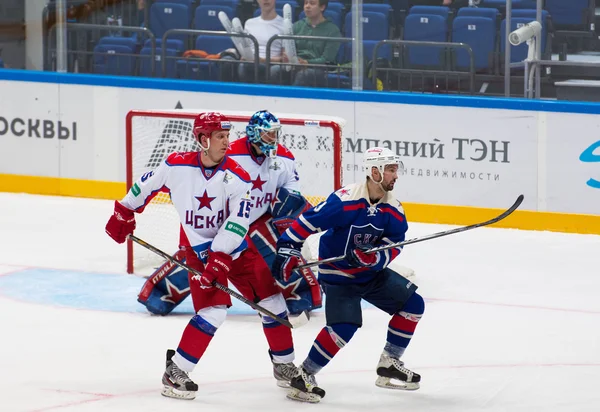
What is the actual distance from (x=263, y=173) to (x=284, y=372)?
3.85ft

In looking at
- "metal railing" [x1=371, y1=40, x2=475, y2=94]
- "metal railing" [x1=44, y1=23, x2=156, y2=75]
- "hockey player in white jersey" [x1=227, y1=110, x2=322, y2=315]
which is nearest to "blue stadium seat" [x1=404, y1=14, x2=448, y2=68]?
"metal railing" [x1=371, y1=40, x2=475, y2=94]

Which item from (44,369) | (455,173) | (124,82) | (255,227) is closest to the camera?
(44,369)

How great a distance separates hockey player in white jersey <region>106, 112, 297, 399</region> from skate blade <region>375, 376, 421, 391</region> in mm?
376

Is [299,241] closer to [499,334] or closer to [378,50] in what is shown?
[499,334]

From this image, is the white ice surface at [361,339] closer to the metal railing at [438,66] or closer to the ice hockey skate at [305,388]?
the ice hockey skate at [305,388]

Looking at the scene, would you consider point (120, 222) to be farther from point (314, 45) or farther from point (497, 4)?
point (497, 4)

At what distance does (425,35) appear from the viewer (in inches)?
357

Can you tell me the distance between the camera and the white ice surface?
5.41 meters

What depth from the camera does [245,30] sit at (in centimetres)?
952

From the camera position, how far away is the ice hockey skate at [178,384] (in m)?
5.32

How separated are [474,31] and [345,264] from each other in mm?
4055

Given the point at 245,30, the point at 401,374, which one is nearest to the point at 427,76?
the point at 245,30

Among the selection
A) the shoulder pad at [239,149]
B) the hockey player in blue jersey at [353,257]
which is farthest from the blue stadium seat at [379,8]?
the hockey player in blue jersey at [353,257]

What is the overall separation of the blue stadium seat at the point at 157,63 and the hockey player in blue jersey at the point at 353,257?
15.3 feet
